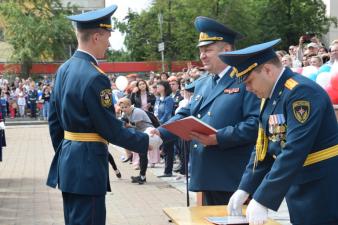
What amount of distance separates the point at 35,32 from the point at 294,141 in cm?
4075

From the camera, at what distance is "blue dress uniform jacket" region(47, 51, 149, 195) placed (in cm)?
421

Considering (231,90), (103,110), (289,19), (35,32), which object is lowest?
(103,110)

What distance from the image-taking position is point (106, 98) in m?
4.25

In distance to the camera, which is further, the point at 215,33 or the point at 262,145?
the point at 215,33

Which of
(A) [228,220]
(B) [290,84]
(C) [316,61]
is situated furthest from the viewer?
(C) [316,61]

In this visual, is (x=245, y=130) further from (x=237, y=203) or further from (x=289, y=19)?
(x=289, y=19)

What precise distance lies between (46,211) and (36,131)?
16.3 metres

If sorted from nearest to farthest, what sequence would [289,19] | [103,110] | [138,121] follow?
[103,110] < [138,121] < [289,19]

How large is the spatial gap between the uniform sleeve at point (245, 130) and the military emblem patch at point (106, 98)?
828 mm

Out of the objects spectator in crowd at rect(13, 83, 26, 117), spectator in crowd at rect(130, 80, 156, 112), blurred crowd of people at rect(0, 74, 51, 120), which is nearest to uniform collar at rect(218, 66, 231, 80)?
spectator in crowd at rect(130, 80, 156, 112)

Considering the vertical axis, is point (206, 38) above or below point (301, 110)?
above

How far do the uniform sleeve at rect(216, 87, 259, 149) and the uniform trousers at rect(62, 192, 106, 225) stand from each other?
3.24 ft

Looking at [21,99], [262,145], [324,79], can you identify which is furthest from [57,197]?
[21,99]

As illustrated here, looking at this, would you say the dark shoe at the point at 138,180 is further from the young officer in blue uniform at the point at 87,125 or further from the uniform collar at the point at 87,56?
the uniform collar at the point at 87,56
